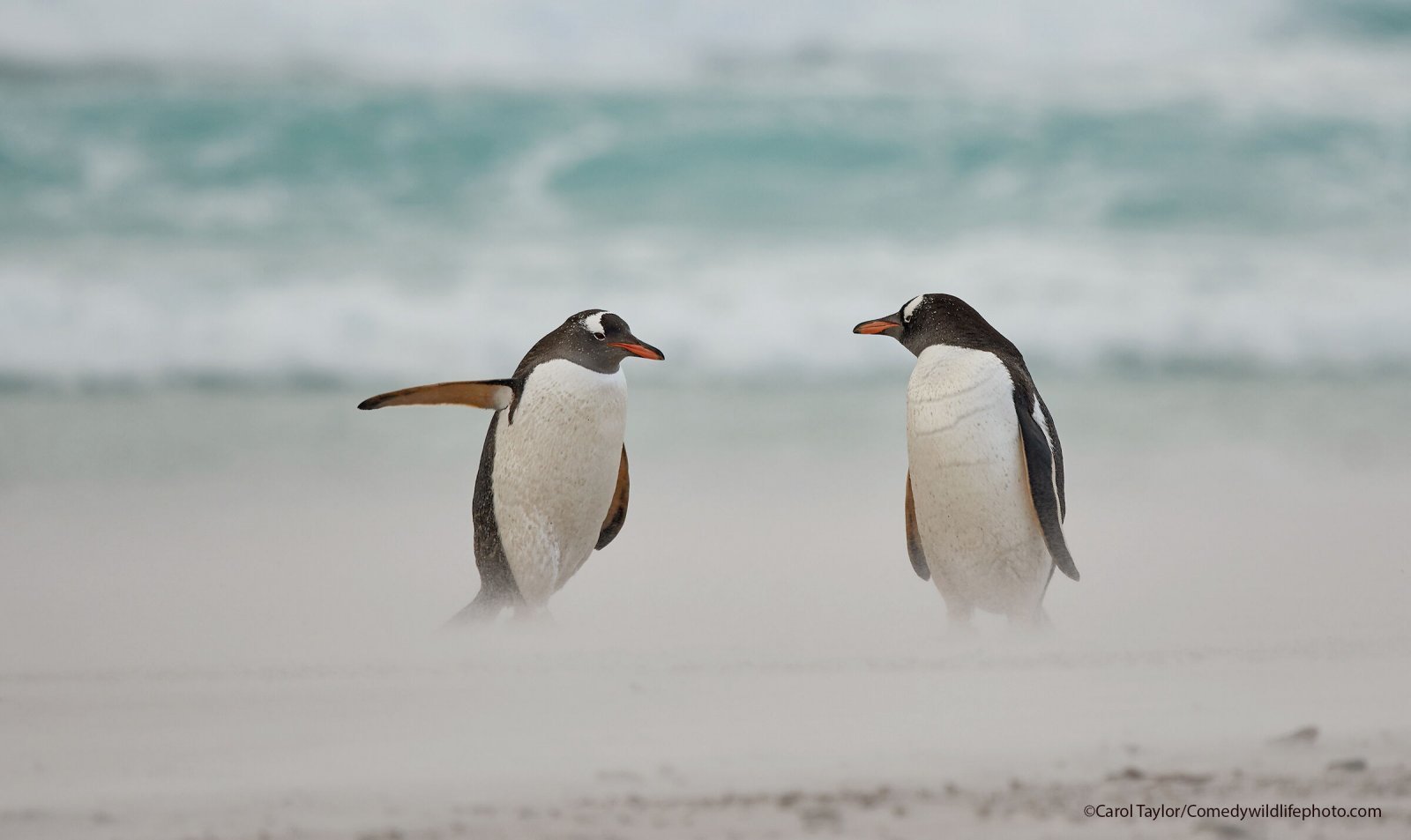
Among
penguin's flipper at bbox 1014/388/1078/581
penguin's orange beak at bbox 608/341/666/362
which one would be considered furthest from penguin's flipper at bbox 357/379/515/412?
penguin's flipper at bbox 1014/388/1078/581

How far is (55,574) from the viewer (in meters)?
3.76

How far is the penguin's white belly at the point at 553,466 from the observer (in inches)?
130

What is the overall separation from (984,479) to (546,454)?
3.39 ft

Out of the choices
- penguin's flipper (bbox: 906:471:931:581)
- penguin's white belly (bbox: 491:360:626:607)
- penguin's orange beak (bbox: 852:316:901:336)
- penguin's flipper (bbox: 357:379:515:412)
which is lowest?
penguin's flipper (bbox: 906:471:931:581)

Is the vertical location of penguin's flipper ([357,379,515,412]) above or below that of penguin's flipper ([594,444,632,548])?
above

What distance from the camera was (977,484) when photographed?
3170 millimetres

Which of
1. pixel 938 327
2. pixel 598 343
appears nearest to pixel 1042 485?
pixel 938 327

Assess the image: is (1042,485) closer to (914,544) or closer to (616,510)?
(914,544)

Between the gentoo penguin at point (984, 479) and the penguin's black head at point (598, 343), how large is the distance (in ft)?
2.25

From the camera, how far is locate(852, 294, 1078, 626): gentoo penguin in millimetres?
3152

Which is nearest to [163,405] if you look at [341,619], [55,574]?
[55,574]

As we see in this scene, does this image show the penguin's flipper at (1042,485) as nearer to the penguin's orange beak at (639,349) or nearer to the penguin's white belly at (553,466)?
the penguin's orange beak at (639,349)

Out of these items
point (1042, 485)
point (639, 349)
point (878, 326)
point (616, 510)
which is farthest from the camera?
point (616, 510)

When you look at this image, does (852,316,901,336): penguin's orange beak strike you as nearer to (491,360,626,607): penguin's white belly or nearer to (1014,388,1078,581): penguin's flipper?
(1014,388,1078,581): penguin's flipper
